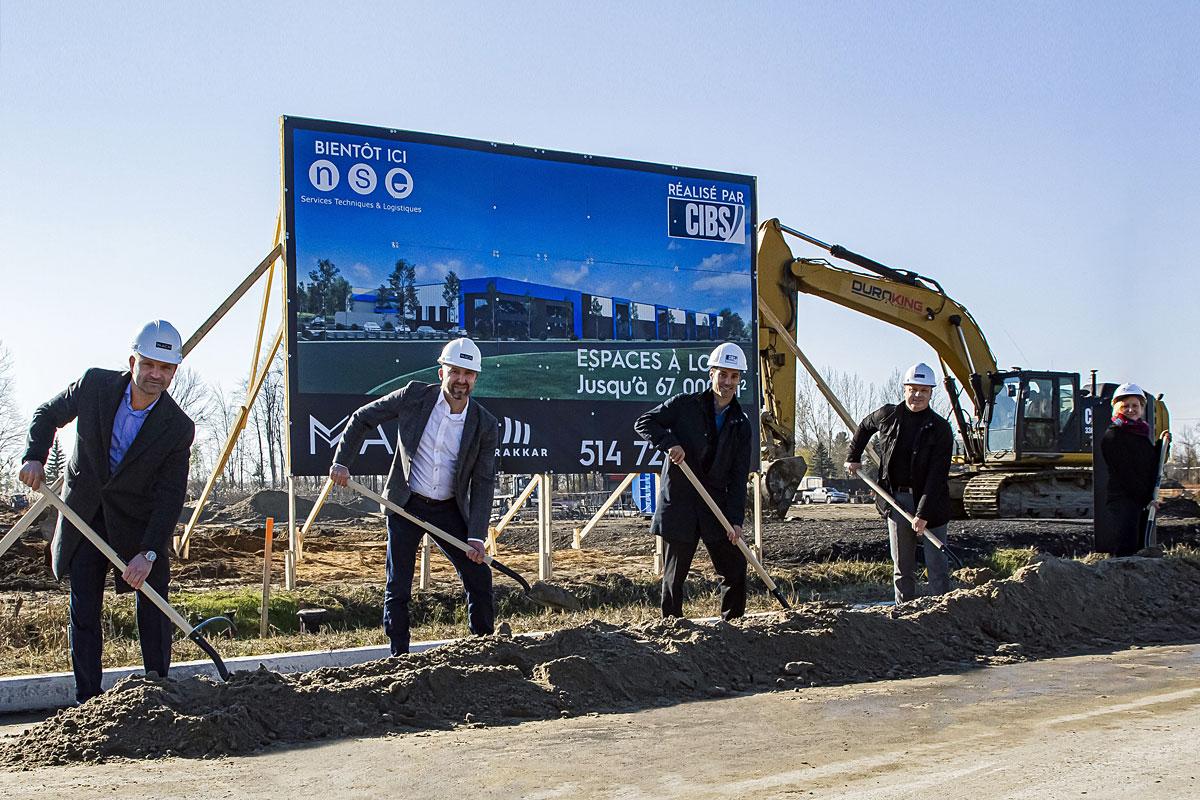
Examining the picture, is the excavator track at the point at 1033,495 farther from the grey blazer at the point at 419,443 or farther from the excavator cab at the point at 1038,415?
the grey blazer at the point at 419,443

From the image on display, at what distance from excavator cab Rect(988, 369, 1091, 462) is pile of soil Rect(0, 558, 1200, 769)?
12.9m

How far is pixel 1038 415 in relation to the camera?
2191 cm

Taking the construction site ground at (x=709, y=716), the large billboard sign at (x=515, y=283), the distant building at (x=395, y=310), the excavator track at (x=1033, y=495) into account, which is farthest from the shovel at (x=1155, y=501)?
the excavator track at (x=1033, y=495)

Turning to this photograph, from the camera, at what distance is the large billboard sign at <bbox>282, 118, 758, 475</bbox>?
10.3 metres

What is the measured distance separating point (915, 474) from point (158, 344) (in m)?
5.22

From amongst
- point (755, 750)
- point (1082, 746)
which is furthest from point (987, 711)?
point (755, 750)

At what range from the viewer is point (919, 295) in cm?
2039

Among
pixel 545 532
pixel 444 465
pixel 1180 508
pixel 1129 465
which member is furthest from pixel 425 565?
pixel 1180 508

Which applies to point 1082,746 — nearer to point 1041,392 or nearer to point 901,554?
point 901,554

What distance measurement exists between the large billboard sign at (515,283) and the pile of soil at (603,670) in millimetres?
4026

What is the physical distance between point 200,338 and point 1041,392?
16.4 meters

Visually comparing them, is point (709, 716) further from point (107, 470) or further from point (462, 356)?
point (107, 470)

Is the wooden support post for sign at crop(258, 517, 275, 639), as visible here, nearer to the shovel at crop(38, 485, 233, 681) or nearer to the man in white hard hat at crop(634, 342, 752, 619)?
the shovel at crop(38, 485, 233, 681)

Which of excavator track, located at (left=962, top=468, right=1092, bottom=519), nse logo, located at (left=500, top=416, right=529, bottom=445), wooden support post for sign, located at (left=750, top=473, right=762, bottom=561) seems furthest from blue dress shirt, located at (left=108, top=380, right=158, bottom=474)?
excavator track, located at (left=962, top=468, right=1092, bottom=519)
